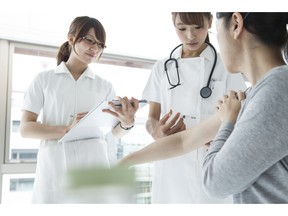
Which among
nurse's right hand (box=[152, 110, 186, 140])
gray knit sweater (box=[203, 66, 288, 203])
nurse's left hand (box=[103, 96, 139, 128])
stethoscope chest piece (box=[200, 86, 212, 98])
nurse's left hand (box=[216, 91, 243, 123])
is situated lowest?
gray knit sweater (box=[203, 66, 288, 203])

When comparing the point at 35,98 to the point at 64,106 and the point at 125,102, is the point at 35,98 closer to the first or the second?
the point at 64,106

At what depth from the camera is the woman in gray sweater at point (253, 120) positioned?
0.55 metres

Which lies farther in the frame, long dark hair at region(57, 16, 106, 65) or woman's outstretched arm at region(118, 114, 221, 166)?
long dark hair at region(57, 16, 106, 65)

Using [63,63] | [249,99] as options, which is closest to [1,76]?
[63,63]

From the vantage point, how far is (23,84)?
2.22m

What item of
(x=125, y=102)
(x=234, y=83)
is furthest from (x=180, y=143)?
(x=234, y=83)

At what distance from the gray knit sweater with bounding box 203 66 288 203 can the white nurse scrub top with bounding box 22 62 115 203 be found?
842 mm

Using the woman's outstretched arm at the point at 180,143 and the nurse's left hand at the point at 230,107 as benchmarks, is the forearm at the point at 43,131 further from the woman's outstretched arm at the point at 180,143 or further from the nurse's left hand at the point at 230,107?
the nurse's left hand at the point at 230,107

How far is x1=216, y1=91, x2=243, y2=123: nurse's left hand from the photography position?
66cm

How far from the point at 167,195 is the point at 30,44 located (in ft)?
4.96

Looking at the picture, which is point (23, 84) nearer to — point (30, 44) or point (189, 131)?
point (30, 44)

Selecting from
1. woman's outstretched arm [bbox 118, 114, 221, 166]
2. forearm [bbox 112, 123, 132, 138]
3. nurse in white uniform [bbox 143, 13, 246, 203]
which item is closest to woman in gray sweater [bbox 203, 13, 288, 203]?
woman's outstretched arm [bbox 118, 114, 221, 166]

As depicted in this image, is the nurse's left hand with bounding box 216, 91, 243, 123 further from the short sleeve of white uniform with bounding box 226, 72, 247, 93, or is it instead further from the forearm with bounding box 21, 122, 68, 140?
the forearm with bounding box 21, 122, 68, 140

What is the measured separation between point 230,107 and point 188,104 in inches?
27.1
